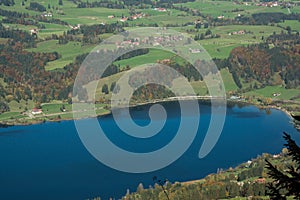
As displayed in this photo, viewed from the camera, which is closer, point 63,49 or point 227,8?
point 63,49

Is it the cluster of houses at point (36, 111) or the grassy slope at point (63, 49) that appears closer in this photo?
the cluster of houses at point (36, 111)

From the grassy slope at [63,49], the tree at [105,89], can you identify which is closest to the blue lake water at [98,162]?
the tree at [105,89]

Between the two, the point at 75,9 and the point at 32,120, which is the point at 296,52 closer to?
the point at 32,120

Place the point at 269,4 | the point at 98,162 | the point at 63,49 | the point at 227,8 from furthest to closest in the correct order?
the point at 269,4 < the point at 227,8 < the point at 63,49 < the point at 98,162

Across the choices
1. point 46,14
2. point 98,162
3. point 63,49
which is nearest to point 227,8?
point 46,14

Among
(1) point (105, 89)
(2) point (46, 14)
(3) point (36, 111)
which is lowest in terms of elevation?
(3) point (36, 111)

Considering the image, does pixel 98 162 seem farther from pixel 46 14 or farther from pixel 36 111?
pixel 46 14

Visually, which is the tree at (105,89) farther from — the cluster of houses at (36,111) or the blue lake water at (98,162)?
the blue lake water at (98,162)

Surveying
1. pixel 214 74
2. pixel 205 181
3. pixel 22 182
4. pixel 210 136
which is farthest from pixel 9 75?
pixel 205 181
